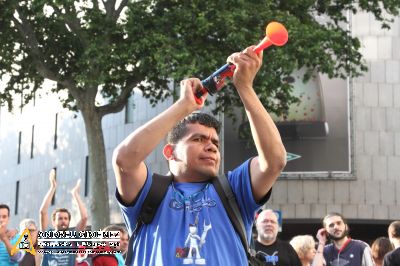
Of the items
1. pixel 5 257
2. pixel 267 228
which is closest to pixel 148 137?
pixel 267 228

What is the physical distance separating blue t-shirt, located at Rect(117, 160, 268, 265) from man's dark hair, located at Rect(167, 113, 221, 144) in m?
0.26

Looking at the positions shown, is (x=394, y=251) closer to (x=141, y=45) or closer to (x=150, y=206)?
(x=150, y=206)

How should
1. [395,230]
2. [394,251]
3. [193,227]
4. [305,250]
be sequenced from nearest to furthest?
[193,227] < [394,251] < [395,230] < [305,250]

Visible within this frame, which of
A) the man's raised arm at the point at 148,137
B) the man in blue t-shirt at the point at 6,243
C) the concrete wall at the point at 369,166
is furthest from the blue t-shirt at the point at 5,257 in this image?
the concrete wall at the point at 369,166

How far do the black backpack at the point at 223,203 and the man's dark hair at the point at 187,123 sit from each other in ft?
0.86

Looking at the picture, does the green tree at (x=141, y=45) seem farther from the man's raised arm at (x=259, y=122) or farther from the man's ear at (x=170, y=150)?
the man's raised arm at (x=259, y=122)

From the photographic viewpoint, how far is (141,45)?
62.9 ft

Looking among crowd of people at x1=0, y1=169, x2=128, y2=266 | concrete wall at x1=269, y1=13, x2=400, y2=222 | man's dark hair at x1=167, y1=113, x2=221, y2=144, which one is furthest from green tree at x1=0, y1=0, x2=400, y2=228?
man's dark hair at x1=167, y1=113, x2=221, y2=144

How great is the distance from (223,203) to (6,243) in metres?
7.19

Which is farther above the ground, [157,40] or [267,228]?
[157,40]

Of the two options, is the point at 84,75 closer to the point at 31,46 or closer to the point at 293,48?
the point at 31,46

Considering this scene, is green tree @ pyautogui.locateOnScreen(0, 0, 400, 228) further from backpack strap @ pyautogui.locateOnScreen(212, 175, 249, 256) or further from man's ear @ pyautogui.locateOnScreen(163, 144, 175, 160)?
backpack strap @ pyautogui.locateOnScreen(212, 175, 249, 256)

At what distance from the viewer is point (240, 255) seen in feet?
13.5

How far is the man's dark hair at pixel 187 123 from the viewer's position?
4398 mm
